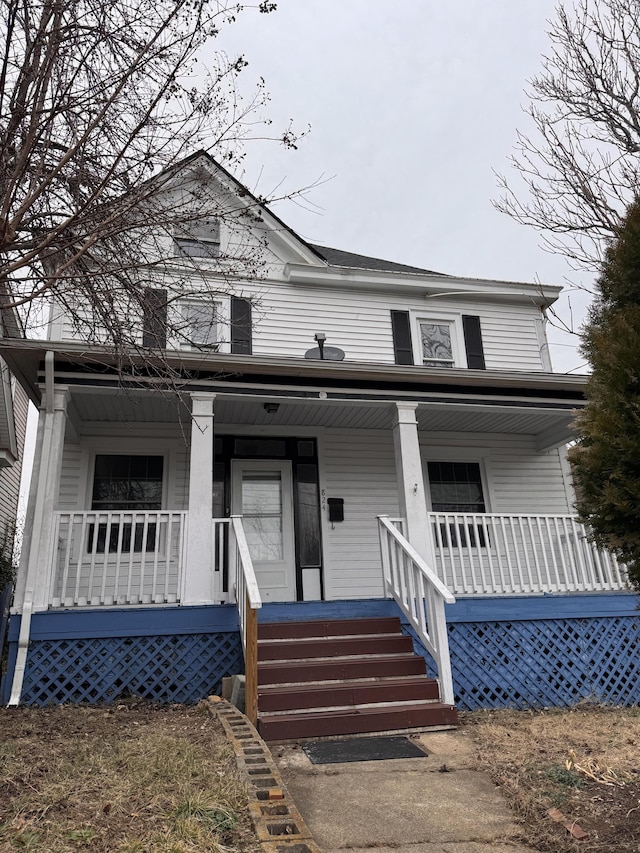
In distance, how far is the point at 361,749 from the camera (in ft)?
14.8

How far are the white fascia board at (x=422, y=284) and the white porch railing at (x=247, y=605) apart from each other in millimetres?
4802

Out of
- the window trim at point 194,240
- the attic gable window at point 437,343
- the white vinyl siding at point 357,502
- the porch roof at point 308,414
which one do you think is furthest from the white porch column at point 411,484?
the window trim at point 194,240

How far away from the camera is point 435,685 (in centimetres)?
544

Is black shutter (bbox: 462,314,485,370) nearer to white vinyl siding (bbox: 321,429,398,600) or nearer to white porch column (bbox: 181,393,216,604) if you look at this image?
white vinyl siding (bbox: 321,429,398,600)

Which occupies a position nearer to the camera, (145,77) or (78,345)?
(145,77)

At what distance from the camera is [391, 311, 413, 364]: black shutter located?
9914 mm

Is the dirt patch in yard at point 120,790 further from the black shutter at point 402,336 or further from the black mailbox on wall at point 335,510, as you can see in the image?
the black shutter at point 402,336

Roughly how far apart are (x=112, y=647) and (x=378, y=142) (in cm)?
624

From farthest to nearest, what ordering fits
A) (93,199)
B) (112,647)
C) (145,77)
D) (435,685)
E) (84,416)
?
(84,416) → (112,647) → (435,685) → (145,77) → (93,199)

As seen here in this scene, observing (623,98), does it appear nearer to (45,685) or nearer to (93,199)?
(93,199)

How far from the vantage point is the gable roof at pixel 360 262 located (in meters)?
11.1

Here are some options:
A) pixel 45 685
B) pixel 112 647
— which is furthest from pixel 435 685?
pixel 45 685

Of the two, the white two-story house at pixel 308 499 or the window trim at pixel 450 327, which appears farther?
the window trim at pixel 450 327

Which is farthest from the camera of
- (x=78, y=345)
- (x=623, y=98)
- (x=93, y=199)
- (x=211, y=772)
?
(x=623, y=98)
